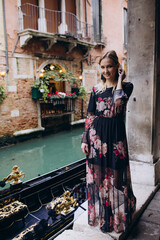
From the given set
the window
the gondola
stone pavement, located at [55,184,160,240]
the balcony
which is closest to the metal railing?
the balcony

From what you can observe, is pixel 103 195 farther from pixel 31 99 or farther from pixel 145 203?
pixel 31 99

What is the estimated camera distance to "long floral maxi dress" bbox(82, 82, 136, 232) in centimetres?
120

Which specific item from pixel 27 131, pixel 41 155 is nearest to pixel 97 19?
pixel 27 131

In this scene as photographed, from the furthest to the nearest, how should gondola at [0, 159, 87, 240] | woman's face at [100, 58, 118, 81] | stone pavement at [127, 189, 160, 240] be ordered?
gondola at [0, 159, 87, 240], stone pavement at [127, 189, 160, 240], woman's face at [100, 58, 118, 81]

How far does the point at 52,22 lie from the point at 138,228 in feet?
24.8

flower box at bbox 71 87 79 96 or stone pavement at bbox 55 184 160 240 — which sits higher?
flower box at bbox 71 87 79 96

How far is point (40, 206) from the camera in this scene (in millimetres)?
2885

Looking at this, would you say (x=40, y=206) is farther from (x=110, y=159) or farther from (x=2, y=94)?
(x=2, y=94)

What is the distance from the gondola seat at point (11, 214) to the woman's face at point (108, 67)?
1949 mm

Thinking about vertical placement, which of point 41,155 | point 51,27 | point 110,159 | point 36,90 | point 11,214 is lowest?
point 41,155

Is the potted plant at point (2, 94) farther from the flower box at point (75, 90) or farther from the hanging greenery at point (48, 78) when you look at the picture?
the flower box at point (75, 90)

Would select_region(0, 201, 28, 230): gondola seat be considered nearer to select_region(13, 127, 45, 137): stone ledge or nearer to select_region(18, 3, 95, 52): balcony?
select_region(13, 127, 45, 137): stone ledge

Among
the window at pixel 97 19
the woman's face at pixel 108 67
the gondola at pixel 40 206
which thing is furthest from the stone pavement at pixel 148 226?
the window at pixel 97 19

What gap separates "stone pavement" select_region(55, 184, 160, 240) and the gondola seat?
1.19 m
